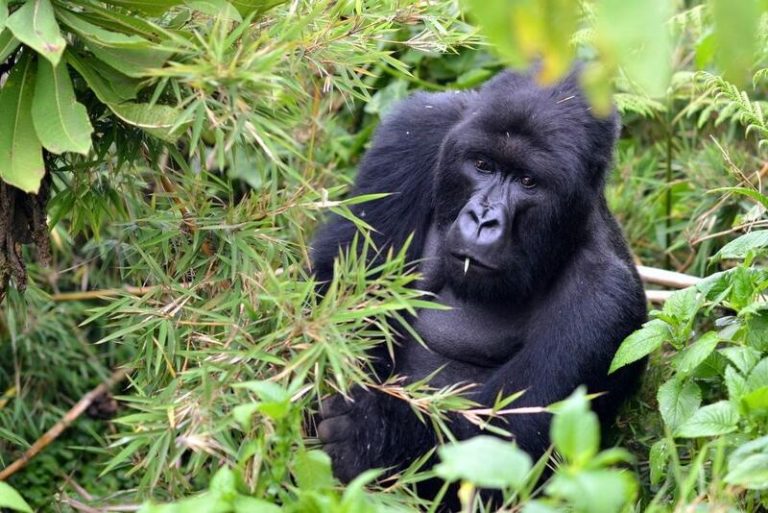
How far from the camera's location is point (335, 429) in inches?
121

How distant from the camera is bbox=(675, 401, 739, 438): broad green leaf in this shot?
2.38m

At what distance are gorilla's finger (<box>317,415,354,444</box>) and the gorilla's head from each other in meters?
0.54

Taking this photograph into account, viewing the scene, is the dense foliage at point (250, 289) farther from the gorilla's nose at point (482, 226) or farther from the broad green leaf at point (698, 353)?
the gorilla's nose at point (482, 226)

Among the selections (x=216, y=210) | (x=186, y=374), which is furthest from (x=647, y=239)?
(x=186, y=374)

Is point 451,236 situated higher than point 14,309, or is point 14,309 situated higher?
point 451,236

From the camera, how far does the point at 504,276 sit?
3.15 m

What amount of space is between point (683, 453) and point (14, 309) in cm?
226

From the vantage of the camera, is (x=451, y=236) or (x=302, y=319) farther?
(x=451, y=236)

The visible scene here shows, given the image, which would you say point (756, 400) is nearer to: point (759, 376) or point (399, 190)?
point (759, 376)

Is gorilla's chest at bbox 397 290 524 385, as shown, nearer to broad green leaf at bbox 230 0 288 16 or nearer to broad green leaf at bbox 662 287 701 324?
broad green leaf at bbox 662 287 701 324

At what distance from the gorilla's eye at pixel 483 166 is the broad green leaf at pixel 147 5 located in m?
1.05

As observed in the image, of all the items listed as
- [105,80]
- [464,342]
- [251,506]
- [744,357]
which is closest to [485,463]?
[251,506]

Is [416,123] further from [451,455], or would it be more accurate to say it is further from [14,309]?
[451,455]

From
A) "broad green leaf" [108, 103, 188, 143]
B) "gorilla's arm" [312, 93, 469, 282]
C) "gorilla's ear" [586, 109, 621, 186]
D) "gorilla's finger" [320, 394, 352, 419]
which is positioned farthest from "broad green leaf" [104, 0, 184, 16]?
"gorilla's ear" [586, 109, 621, 186]
